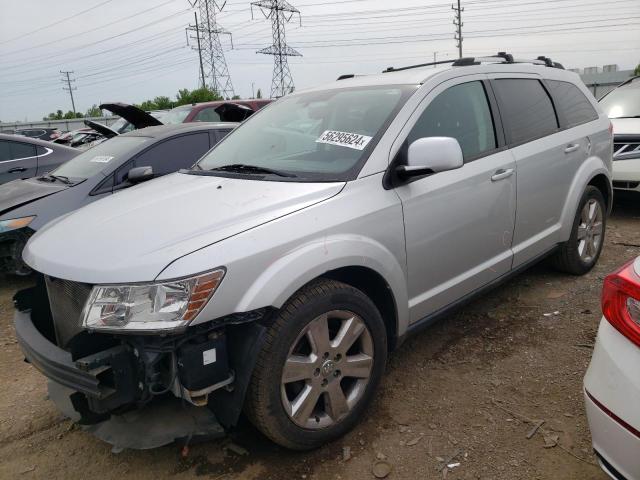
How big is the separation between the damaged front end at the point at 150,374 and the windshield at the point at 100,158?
3.14 meters

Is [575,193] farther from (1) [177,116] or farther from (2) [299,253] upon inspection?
(1) [177,116]

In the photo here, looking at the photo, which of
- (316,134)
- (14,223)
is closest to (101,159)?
(14,223)

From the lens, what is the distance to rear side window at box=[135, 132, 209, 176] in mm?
5191

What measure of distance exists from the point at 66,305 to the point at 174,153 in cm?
331

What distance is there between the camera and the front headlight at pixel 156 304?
1939 mm

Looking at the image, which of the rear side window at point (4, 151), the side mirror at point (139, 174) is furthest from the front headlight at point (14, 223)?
the rear side window at point (4, 151)

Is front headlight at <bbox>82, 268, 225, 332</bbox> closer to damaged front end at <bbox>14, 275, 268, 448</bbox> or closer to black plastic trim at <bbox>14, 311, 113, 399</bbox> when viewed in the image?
damaged front end at <bbox>14, 275, 268, 448</bbox>

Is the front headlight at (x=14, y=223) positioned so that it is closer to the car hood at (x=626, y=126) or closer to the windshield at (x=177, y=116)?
the windshield at (x=177, y=116)

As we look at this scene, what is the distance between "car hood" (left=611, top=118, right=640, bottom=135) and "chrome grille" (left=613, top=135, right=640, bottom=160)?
8 cm

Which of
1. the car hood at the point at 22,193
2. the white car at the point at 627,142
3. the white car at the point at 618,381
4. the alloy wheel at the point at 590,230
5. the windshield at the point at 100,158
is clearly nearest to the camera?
the white car at the point at 618,381

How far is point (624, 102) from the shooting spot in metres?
7.40

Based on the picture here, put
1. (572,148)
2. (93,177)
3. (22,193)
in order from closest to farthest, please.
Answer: (572,148)
(93,177)
(22,193)

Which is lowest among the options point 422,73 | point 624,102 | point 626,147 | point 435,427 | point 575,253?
point 435,427

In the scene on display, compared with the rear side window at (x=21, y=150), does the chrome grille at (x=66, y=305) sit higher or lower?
lower
